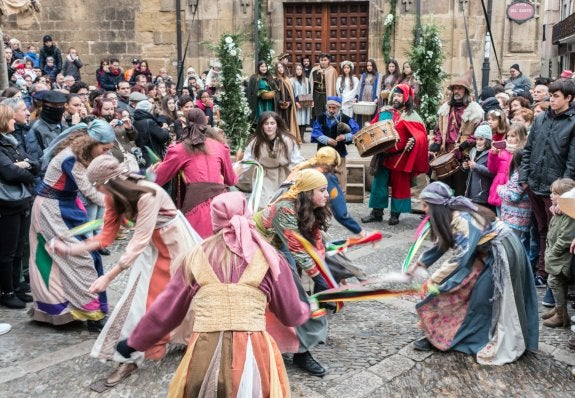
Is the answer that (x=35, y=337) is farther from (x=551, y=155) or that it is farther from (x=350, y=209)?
(x=350, y=209)

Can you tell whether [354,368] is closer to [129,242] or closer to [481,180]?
[129,242]

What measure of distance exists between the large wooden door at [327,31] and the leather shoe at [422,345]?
1358 cm

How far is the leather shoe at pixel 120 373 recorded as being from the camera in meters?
4.51

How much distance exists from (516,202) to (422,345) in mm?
2426

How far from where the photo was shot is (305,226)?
16.1 feet

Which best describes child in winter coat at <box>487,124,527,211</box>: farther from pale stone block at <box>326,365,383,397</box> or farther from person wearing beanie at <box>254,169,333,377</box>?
pale stone block at <box>326,365,383,397</box>

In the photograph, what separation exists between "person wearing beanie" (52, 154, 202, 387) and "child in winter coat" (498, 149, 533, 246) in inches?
145

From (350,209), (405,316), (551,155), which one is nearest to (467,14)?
(350,209)

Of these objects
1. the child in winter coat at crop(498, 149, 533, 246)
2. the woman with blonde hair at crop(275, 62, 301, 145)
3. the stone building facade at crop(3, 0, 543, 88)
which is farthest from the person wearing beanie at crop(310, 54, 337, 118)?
the child in winter coat at crop(498, 149, 533, 246)

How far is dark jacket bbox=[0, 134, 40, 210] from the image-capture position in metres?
5.57

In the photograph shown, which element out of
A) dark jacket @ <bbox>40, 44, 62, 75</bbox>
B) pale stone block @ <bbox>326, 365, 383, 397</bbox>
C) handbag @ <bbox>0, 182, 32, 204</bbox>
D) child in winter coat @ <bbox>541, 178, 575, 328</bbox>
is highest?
dark jacket @ <bbox>40, 44, 62, 75</bbox>

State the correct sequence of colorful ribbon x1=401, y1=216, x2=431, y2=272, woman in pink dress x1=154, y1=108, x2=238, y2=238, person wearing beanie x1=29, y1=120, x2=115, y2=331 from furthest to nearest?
woman in pink dress x1=154, y1=108, x2=238, y2=238 → person wearing beanie x1=29, y1=120, x2=115, y2=331 → colorful ribbon x1=401, y1=216, x2=431, y2=272

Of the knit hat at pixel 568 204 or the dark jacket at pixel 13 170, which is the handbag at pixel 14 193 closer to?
the dark jacket at pixel 13 170

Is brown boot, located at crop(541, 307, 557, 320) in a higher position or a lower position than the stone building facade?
lower
